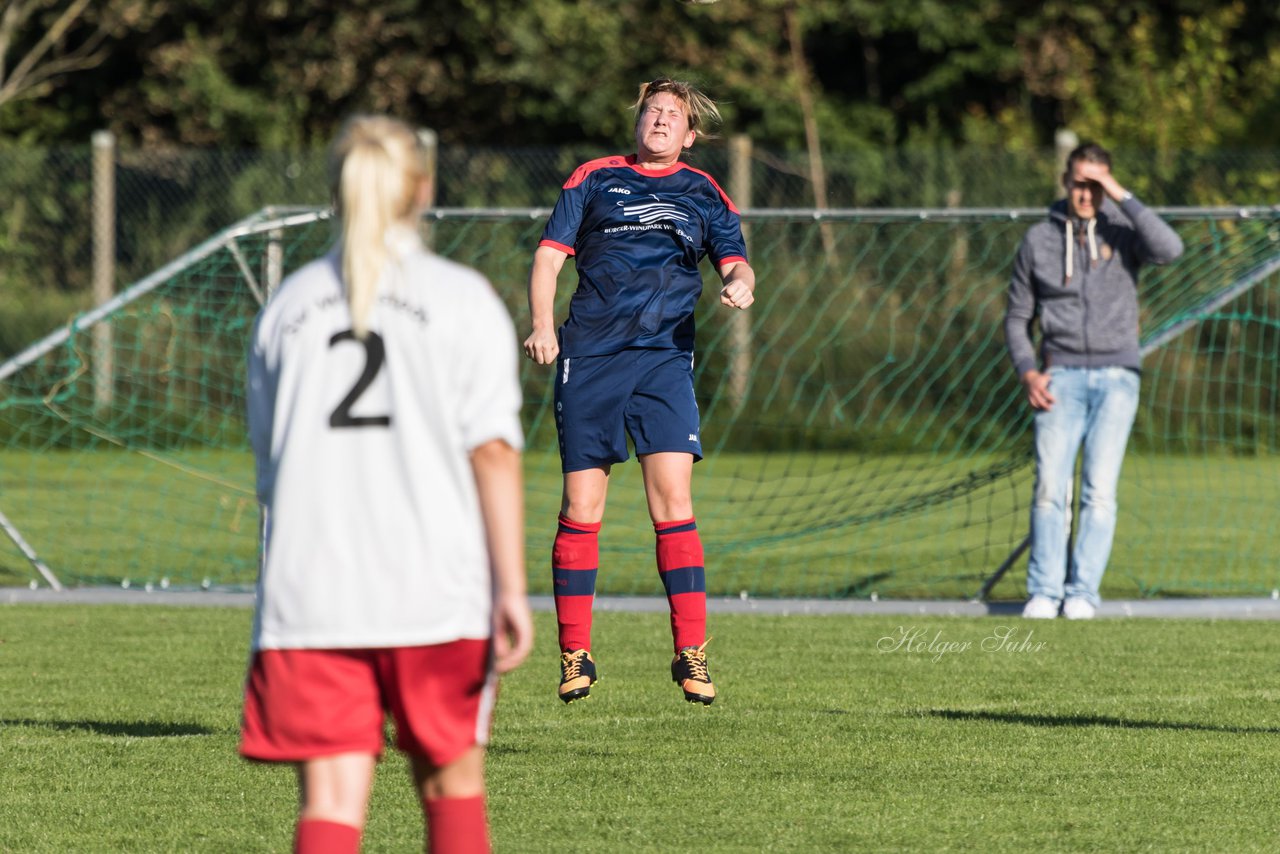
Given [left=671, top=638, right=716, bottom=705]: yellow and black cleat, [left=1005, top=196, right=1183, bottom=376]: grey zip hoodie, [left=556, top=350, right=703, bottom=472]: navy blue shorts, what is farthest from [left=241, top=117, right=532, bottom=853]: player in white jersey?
[left=1005, top=196, right=1183, bottom=376]: grey zip hoodie

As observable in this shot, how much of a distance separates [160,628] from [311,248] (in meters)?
5.23

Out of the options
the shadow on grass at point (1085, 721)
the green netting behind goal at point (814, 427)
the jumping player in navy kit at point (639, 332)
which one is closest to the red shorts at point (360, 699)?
the jumping player in navy kit at point (639, 332)

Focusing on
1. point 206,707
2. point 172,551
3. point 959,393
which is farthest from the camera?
point 959,393

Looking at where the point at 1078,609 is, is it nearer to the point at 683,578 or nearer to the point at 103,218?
the point at 683,578

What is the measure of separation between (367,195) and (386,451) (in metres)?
0.42

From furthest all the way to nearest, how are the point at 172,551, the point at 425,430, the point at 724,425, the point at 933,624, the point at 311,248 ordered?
the point at 724,425 → the point at 311,248 → the point at 172,551 → the point at 933,624 → the point at 425,430

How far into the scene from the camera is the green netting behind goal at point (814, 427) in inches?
423

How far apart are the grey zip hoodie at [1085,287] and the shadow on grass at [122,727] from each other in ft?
14.1

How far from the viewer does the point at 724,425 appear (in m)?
16.2

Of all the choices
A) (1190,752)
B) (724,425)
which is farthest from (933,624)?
(724,425)

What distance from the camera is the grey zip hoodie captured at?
8.77 meters

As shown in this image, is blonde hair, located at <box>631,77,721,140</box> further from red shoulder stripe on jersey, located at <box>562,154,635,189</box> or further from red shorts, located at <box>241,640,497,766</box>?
red shorts, located at <box>241,640,497,766</box>

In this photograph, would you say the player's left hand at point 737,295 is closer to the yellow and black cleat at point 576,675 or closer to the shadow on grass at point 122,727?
the yellow and black cleat at point 576,675

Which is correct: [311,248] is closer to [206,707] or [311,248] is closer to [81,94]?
[206,707]
